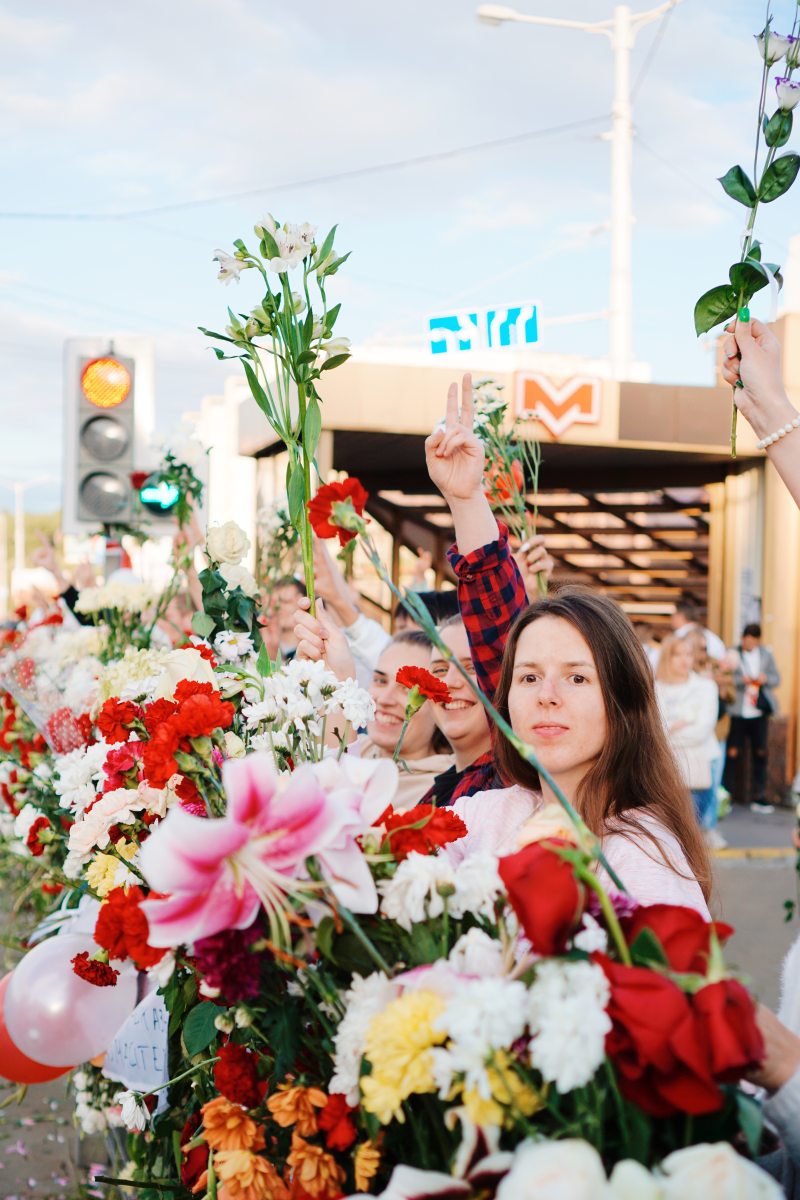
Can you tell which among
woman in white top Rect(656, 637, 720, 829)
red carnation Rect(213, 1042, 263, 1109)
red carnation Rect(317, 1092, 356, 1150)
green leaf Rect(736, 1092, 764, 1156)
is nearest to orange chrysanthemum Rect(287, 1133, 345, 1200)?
red carnation Rect(317, 1092, 356, 1150)

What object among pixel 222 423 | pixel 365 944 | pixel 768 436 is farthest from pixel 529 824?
pixel 222 423

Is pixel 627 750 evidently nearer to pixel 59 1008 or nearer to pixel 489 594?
pixel 489 594

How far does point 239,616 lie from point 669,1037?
1.34m

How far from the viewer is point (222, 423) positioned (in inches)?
739

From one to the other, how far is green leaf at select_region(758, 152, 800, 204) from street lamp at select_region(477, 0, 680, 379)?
10876mm

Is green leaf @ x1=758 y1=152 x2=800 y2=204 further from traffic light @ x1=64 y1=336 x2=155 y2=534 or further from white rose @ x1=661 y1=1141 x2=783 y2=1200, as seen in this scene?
traffic light @ x1=64 y1=336 x2=155 y2=534

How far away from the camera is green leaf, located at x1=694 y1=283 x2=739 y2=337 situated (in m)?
1.33

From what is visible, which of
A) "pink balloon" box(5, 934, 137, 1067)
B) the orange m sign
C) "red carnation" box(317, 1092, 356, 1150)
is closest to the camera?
"red carnation" box(317, 1092, 356, 1150)

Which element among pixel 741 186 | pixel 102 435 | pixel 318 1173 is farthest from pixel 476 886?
pixel 102 435

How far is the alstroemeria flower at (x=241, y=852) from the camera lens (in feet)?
2.50

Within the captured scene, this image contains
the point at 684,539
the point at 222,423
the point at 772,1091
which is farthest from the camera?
the point at 222,423

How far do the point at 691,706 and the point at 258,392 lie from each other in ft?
21.4

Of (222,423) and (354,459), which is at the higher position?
(222,423)

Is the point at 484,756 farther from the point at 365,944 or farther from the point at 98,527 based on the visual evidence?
the point at 98,527
